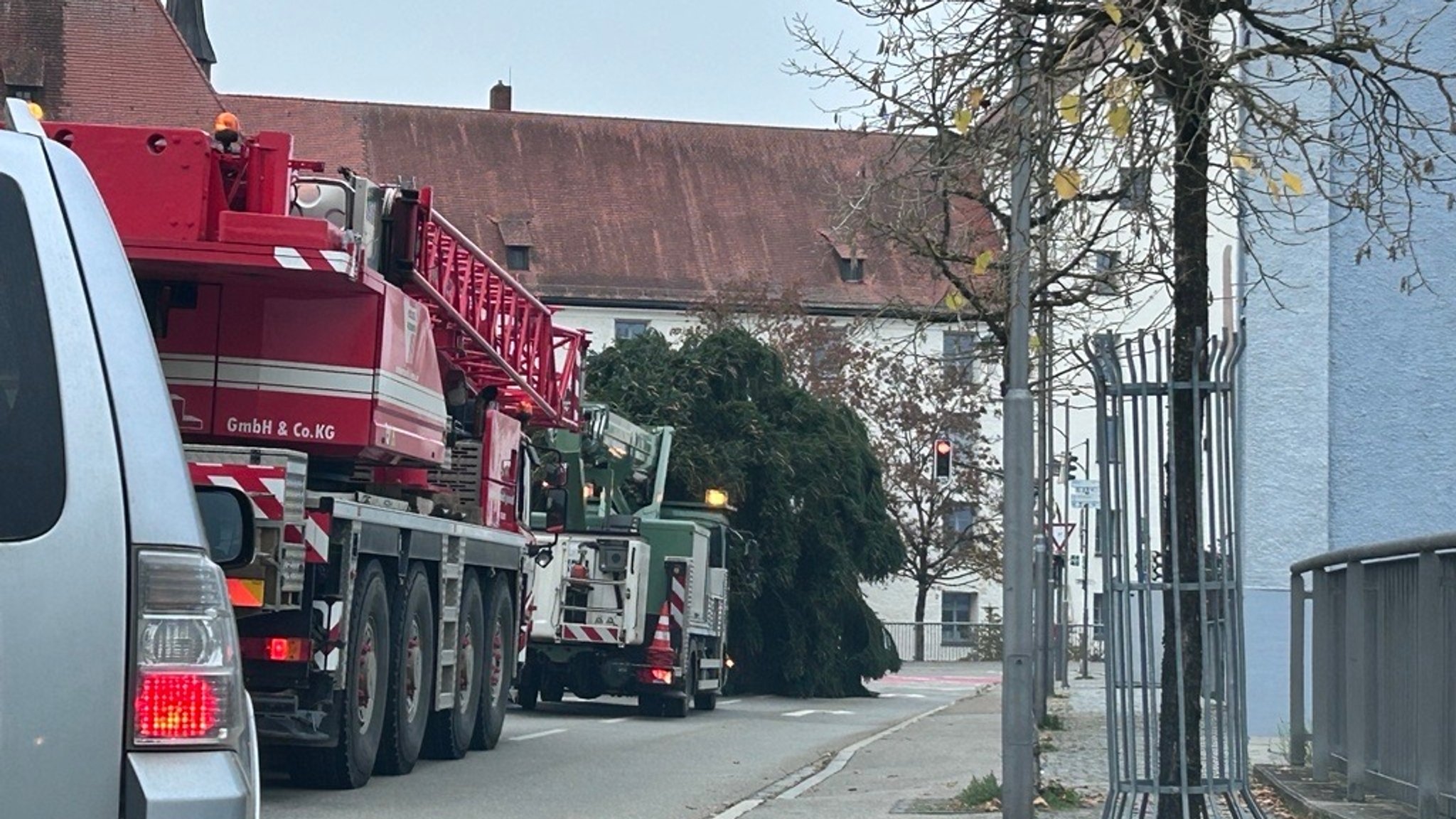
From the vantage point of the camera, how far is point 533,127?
75.4 meters

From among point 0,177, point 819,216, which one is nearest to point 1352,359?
point 0,177

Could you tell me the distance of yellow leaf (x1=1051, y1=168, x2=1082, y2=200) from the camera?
24.2 ft

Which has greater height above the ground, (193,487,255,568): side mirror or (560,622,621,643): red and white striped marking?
(560,622,621,643): red and white striped marking

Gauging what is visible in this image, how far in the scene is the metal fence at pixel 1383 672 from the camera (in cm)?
941

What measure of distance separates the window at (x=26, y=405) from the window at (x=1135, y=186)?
207 inches

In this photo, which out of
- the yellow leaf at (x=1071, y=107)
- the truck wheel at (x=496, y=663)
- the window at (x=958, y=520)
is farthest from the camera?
the window at (x=958, y=520)

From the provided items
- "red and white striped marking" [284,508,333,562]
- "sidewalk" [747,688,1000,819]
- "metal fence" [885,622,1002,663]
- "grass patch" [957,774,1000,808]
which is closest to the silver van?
"red and white striped marking" [284,508,333,562]

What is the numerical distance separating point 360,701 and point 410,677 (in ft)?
3.79

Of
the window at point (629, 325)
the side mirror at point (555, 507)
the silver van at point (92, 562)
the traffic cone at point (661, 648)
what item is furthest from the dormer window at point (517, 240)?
the silver van at point (92, 562)

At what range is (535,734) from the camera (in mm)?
19828

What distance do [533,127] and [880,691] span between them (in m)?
41.2

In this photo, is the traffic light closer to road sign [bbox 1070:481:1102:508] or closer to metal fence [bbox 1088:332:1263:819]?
road sign [bbox 1070:481:1102:508]

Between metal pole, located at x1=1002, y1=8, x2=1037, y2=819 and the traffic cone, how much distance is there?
39.0ft

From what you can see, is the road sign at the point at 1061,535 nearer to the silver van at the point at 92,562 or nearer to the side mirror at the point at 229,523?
the side mirror at the point at 229,523
